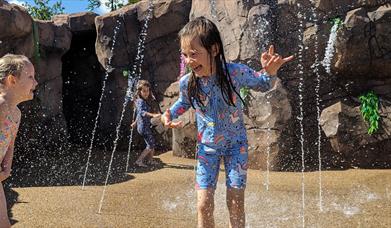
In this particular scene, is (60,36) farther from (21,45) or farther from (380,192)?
(380,192)

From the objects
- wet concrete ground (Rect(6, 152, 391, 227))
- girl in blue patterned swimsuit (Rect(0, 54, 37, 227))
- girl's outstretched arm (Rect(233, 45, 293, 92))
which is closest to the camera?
girl in blue patterned swimsuit (Rect(0, 54, 37, 227))

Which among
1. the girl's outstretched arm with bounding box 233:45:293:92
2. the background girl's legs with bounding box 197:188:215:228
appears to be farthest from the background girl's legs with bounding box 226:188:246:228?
the girl's outstretched arm with bounding box 233:45:293:92

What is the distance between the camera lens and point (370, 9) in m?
7.29

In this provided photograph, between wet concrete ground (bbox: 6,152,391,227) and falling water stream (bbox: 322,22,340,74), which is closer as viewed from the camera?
wet concrete ground (bbox: 6,152,391,227)

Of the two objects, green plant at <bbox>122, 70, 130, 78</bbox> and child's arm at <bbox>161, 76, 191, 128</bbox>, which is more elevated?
green plant at <bbox>122, 70, 130, 78</bbox>

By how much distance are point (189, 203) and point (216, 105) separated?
214cm

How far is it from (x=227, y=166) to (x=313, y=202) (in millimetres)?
2202

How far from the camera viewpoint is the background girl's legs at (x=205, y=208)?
2.76 m

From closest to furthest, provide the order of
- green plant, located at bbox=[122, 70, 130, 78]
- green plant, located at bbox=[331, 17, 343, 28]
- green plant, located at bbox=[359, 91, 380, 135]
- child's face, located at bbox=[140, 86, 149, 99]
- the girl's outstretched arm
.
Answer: the girl's outstretched arm, green plant, located at bbox=[359, 91, 380, 135], green plant, located at bbox=[331, 17, 343, 28], child's face, located at bbox=[140, 86, 149, 99], green plant, located at bbox=[122, 70, 130, 78]

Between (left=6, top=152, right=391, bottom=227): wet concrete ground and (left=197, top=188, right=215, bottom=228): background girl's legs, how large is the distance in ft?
3.71

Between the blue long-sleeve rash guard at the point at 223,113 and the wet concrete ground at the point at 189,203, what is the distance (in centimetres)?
124

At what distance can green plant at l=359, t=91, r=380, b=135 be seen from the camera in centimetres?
695

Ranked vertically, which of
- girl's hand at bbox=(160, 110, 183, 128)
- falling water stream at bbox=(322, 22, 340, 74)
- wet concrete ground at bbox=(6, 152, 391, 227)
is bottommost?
wet concrete ground at bbox=(6, 152, 391, 227)

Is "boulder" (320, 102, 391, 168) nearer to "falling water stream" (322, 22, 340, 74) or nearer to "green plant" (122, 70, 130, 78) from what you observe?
"falling water stream" (322, 22, 340, 74)
